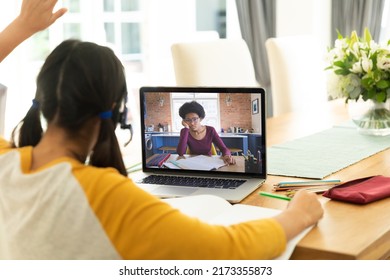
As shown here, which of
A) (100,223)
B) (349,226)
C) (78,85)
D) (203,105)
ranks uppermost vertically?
(78,85)

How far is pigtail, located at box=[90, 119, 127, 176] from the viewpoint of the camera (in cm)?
126

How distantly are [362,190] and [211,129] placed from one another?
0.43 metres

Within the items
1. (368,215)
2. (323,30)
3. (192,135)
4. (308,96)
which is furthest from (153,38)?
(368,215)

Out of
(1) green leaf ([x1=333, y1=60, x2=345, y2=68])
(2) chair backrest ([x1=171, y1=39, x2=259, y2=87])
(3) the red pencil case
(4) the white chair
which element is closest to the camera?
(3) the red pencil case

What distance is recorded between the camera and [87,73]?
1165mm

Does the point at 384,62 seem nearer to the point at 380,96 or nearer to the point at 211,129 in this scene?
the point at 380,96

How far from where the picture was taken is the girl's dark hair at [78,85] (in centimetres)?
117

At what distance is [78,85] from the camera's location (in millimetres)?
1164

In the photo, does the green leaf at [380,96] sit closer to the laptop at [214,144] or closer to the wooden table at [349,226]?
the wooden table at [349,226]

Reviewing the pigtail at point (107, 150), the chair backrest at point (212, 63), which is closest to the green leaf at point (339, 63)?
the chair backrest at point (212, 63)

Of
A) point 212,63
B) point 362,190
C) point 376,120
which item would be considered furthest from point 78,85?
point 212,63

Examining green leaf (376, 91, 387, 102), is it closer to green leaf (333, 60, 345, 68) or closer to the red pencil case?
green leaf (333, 60, 345, 68)

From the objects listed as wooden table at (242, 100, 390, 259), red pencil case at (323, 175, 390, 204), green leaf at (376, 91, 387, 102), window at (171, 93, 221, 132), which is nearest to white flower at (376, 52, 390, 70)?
green leaf at (376, 91, 387, 102)
